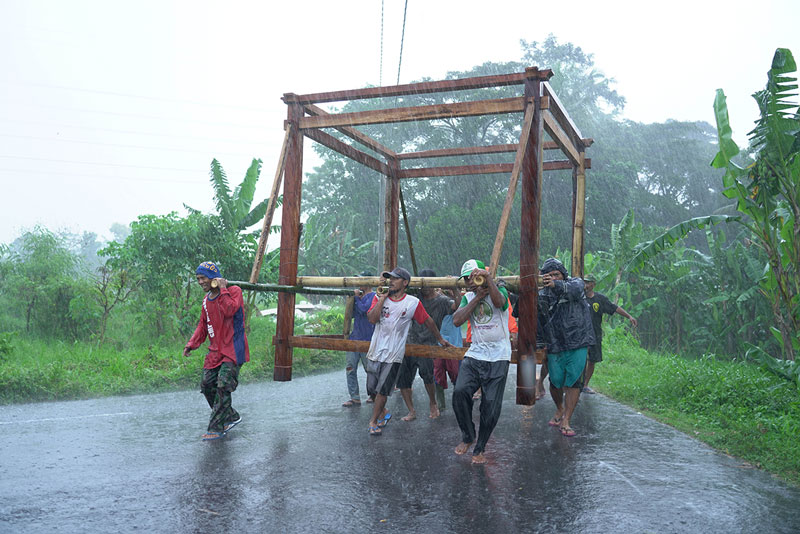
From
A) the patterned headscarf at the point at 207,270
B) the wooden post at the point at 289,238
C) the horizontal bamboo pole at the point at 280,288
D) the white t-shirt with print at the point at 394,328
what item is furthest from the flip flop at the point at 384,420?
the patterned headscarf at the point at 207,270

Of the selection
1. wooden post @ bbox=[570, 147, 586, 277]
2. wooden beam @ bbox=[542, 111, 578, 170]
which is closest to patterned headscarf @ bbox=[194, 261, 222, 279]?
wooden beam @ bbox=[542, 111, 578, 170]

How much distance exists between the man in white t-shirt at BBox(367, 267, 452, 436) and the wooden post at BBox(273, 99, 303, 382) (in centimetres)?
80

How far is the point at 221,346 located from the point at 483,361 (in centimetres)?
254

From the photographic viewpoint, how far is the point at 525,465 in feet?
17.1

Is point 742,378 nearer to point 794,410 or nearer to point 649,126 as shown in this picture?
point 794,410

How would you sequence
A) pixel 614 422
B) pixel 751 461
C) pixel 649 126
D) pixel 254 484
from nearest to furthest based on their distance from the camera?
1. pixel 254 484
2. pixel 751 461
3. pixel 614 422
4. pixel 649 126

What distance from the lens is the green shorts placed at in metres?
6.42

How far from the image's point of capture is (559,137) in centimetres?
677

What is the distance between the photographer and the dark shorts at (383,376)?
20.5 feet

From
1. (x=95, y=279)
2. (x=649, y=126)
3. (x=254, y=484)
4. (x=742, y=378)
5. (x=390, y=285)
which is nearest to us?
(x=254, y=484)

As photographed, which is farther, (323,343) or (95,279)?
(95,279)

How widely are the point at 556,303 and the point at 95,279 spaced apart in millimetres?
10637

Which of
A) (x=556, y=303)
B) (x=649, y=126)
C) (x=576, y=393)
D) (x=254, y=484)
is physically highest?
(x=649, y=126)

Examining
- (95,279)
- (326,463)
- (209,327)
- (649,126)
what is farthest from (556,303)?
(649,126)
